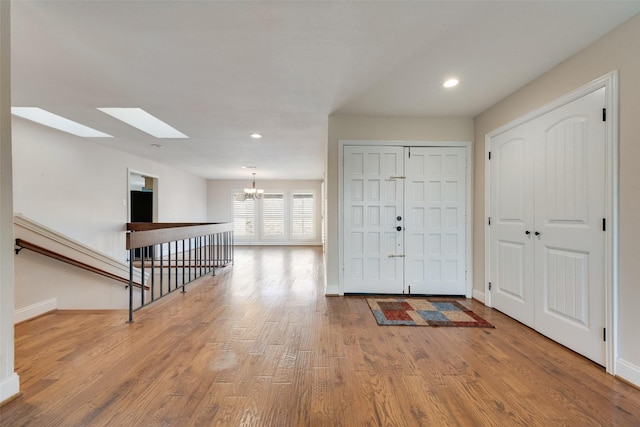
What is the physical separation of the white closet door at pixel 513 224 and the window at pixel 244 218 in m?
8.04

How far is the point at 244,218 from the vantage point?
9867mm

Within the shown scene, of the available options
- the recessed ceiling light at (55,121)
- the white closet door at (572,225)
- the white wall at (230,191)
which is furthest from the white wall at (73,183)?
the white closet door at (572,225)

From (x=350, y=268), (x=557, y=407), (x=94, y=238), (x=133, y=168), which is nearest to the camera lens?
(x=557, y=407)

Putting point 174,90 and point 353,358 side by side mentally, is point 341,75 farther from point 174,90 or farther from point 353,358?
point 353,358

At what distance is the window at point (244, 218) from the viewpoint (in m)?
9.83

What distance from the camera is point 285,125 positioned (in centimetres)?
390

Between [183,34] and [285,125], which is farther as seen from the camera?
[285,125]

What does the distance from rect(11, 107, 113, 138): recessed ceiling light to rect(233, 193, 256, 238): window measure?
17.9ft

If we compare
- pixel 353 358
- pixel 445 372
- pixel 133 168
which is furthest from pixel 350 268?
pixel 133 168

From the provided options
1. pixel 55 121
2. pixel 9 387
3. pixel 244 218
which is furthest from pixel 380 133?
pixel 244 218

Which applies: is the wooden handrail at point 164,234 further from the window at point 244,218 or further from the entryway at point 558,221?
the window at point 244,218

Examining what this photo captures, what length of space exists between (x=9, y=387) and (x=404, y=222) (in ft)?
12.3

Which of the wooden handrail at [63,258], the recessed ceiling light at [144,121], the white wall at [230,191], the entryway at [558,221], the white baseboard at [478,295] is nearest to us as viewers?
the entryway at [558,221]

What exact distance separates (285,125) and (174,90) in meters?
1.50
